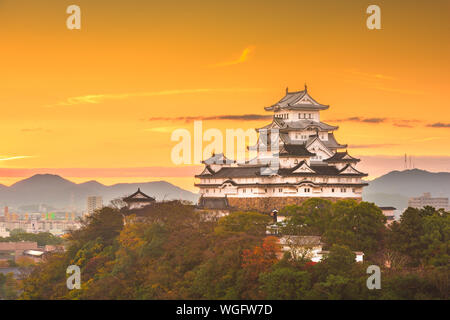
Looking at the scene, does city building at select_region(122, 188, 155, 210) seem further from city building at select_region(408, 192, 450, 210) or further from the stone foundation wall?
city building at select_region(408, 192, 450, 210)

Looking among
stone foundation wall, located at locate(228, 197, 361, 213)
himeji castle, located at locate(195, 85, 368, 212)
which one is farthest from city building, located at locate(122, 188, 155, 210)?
stone foundation wall, located at locate(228, 197, 361, 213)

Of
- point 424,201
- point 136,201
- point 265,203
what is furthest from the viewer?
point 424,201

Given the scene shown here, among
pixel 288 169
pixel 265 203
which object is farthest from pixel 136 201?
pixel 288 169

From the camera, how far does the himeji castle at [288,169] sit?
5628 cm

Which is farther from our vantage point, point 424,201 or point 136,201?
point 424,201

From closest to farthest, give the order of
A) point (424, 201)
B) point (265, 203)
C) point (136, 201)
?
point (265, 203), point (136, 201), point (424, 201)

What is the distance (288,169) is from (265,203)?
2641 millimetres

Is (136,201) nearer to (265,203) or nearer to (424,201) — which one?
(265,203)

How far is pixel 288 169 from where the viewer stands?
56.8 metres

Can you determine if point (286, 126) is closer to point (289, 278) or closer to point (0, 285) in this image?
point (289, 278)

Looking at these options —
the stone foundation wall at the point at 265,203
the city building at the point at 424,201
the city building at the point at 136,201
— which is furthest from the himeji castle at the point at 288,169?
the city building at the point at 424,201

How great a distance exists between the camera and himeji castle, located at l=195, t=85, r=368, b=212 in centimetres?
5628
